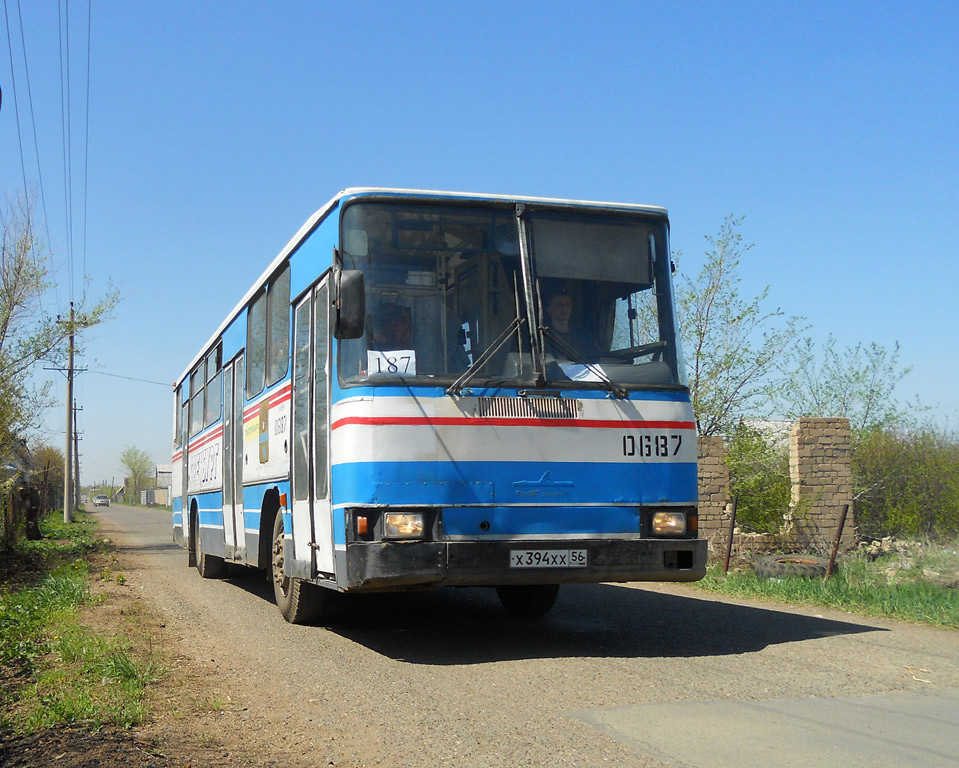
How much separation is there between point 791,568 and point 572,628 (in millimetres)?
4847

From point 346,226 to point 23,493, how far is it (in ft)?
61.1

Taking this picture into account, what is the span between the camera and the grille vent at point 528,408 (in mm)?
7258

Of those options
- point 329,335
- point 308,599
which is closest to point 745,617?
point 308,599

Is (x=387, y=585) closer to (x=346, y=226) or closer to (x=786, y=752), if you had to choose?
(x=346, y=226)

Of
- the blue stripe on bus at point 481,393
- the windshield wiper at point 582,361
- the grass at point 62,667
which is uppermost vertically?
the windshield wiper at point 582,361

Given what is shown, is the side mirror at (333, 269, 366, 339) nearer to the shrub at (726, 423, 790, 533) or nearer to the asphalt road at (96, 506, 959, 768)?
the asphalt road at (96, 506, 959, 768)

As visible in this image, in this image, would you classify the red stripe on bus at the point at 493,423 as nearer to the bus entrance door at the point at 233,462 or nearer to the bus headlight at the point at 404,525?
the bus headlight at the point at 404,525

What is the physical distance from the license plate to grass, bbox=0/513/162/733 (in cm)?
254

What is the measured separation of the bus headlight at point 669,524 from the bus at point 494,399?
0.01 m

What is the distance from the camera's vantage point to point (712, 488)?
51.8 feet

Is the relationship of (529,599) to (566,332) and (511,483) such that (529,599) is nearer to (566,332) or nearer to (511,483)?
(511,483)

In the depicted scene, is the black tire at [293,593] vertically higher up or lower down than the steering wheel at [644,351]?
lower down

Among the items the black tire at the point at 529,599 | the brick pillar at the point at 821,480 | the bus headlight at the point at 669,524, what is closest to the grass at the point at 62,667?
the black tire at the point at 529,599

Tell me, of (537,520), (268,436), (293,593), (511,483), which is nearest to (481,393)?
(511,483)
